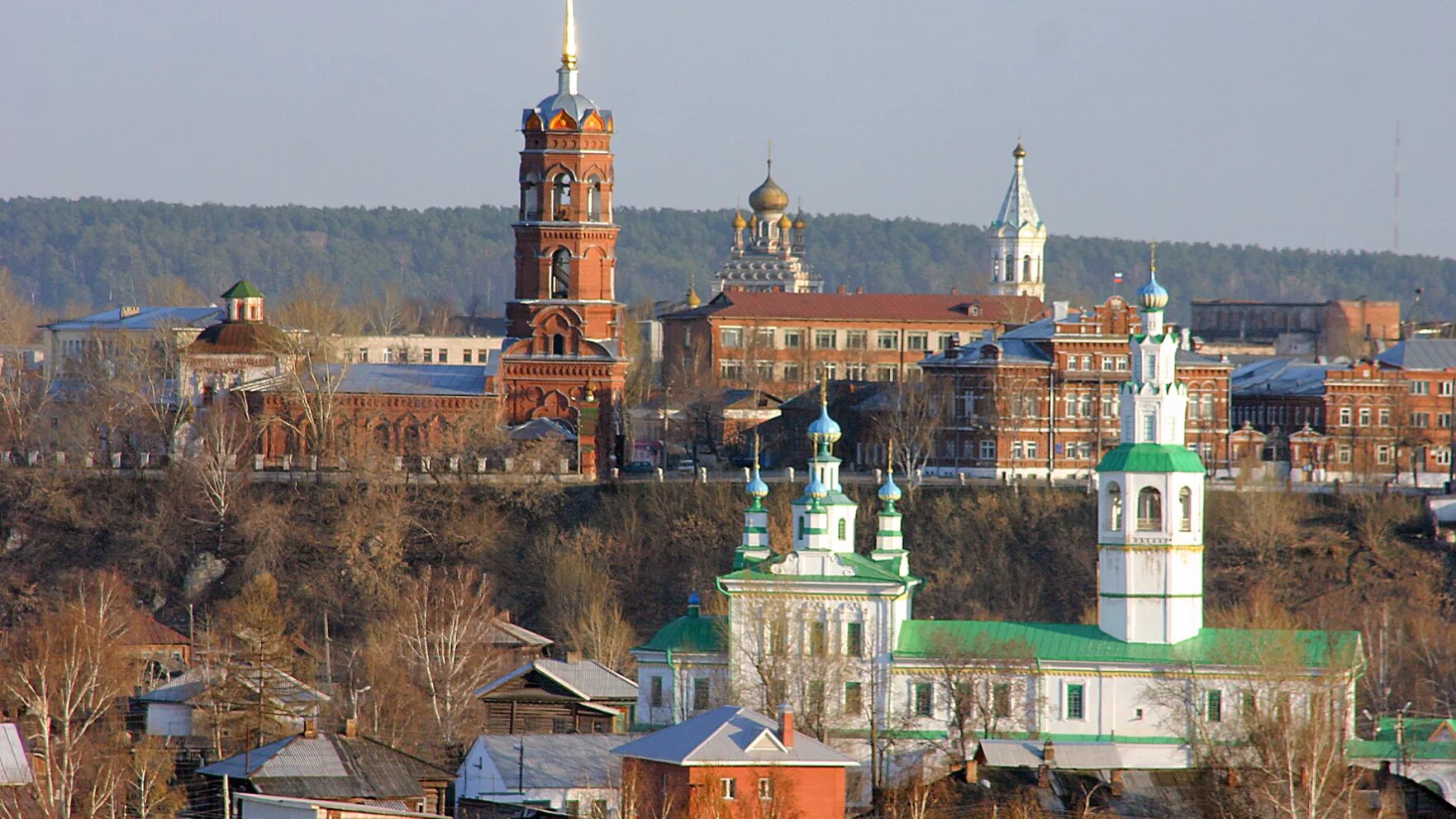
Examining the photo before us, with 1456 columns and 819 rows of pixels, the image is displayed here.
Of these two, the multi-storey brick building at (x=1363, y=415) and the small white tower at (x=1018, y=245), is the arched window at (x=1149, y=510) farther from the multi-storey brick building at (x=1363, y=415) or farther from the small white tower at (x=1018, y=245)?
the small white tower at (x=1018, y=245)

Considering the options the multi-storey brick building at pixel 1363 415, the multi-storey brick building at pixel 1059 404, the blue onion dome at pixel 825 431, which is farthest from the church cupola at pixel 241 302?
the blue onion dome at pixel 825 431

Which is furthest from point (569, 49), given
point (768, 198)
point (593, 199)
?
point (768, 198)

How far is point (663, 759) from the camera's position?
140ft

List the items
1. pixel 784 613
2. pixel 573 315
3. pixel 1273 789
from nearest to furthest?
1. pixel 1273 789
2. pixel 784 613
3. pixel 573 315

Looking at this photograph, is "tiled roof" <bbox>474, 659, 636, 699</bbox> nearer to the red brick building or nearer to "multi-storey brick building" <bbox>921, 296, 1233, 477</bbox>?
the red brick building

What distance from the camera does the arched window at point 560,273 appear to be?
78625mm

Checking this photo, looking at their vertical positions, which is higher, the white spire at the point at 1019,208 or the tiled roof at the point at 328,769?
the white spire at the point at 1019,208

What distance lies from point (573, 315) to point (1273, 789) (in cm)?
Result: 3819

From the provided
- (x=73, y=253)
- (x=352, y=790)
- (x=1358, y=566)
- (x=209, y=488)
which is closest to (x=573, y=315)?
(x=209, y=488)

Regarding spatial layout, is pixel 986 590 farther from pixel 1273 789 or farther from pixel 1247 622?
pixel 1273 789

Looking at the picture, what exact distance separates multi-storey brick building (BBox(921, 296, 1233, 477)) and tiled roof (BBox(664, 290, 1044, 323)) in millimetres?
20385

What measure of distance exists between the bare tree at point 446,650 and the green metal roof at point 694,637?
11.2ft

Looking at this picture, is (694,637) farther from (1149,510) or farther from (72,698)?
(72,698)

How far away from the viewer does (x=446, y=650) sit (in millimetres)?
59125
